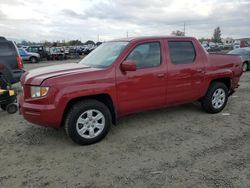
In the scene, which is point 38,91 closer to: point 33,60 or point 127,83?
point 127,83

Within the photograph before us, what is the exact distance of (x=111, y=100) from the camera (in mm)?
4633

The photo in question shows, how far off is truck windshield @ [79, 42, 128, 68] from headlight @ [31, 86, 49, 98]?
1.13m

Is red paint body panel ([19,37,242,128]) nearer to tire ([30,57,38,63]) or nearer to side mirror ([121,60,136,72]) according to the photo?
side mirror ([121,60,136,72])

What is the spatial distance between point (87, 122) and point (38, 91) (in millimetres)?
932

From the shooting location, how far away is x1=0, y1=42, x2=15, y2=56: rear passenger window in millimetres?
8785

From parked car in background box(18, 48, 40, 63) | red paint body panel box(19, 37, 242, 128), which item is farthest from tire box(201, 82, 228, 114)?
parked car in background box(18, 48, 40, 63)

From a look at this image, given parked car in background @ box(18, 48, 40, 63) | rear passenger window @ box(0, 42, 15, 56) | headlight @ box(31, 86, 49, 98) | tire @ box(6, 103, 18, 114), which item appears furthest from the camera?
parked car in background @ box(18, 48, 40, 63)

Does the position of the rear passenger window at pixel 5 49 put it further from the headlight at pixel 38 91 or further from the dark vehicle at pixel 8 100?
the headlight at pixel 38 91

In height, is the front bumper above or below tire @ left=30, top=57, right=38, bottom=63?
below

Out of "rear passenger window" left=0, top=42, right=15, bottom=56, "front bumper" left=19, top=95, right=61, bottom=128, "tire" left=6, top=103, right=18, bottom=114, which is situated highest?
"rear passenger window" left=0, top=42, right=15, bottom=56

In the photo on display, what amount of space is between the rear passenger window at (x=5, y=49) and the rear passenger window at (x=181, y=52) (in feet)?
19.5

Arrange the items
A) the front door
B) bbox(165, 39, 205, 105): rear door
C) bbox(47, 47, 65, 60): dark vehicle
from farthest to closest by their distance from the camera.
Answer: bbox(47, 47, 65, 60): dark vehicle, bbox(165, 39, 205, 105): rear door, the front door

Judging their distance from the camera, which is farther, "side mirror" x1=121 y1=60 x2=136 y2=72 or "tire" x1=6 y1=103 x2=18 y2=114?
"tire" x1=6 y1=103 x2=18 y2=114

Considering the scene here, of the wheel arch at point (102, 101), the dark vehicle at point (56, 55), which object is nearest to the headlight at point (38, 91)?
the wheel arch at point (102, 101)
